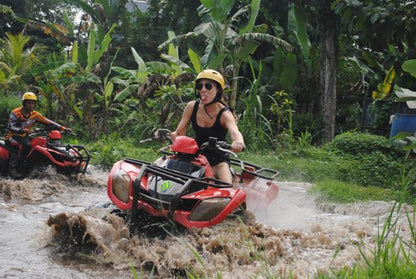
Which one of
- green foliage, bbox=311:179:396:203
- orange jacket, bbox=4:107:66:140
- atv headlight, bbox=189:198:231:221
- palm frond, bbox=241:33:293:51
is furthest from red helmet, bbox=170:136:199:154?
palm frond, bbox=241:33:293:51

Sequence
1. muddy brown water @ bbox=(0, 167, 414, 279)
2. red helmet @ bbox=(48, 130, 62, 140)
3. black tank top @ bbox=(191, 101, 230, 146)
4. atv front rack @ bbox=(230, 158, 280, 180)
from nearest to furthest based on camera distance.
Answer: muddy brown water @ bbox=(0, 167, 414, 279) < black tank top @ bbox=(191, 101, 230, 146) < atv front rack @ bbox=(230, 158, 280, 180) < red helmet @ bbox=(48, 130, 62, 140)

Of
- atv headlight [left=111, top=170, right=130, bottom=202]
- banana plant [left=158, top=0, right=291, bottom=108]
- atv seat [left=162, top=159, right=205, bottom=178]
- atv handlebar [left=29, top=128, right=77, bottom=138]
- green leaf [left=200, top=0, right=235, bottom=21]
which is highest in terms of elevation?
green leaf [left=200, top=0, right=235, bottom=21]

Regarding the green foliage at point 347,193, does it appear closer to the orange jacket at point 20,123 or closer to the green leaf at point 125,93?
the orange jacket at point 20,123

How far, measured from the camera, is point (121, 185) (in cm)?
496

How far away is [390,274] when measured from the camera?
2994 millimetres

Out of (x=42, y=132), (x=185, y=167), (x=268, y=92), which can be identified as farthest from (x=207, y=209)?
(x=268, y=92)

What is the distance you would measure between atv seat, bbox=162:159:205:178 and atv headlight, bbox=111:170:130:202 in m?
0.53

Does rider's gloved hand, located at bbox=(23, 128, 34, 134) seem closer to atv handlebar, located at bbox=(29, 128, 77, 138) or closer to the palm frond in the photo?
atv handlebar, located at bbox=(29, 128, 77, 138)

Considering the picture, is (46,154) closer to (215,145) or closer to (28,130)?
(28,130)

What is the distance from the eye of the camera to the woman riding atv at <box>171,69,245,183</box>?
5648mm

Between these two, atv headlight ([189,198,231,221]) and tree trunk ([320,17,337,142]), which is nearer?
atv headlight ([189,198,231,221])

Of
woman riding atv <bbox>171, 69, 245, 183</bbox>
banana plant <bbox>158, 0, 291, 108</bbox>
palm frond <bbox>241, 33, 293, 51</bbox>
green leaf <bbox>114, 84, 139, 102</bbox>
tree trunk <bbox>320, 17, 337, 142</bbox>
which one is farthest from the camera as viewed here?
green leaf <bbox>114, 84, 139, 102</bbox>

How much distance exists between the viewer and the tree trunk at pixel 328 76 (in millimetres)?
13617

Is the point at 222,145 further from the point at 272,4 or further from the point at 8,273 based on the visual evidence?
the point at 272,4
